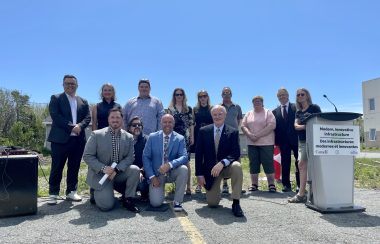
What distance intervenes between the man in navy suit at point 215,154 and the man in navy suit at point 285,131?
201cm

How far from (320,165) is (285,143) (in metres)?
2.01

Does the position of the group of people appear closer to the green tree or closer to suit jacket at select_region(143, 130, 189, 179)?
suit jacket at select_region(143, 130, 189, 179)

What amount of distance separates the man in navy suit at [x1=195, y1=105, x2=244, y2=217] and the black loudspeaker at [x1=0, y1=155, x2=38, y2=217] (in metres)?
2.66

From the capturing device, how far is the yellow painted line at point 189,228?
13.4ft

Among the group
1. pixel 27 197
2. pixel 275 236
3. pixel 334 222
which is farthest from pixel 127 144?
pixel 334 222

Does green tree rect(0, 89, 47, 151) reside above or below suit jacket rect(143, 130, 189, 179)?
above

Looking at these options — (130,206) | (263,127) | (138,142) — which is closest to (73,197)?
(130,206)

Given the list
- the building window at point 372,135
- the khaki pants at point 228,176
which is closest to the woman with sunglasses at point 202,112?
the khaki pants at point 228,176

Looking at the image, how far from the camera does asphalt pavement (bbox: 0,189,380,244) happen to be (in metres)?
4.14

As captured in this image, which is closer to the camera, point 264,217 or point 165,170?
point 264,217

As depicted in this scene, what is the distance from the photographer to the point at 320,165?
552 centimetres

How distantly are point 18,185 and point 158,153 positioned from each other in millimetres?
2248

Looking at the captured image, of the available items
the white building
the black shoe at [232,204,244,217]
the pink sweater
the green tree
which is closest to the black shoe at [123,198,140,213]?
the black shoe at [232,204,244,217]

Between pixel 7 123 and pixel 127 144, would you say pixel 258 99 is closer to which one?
pixel 127 144
